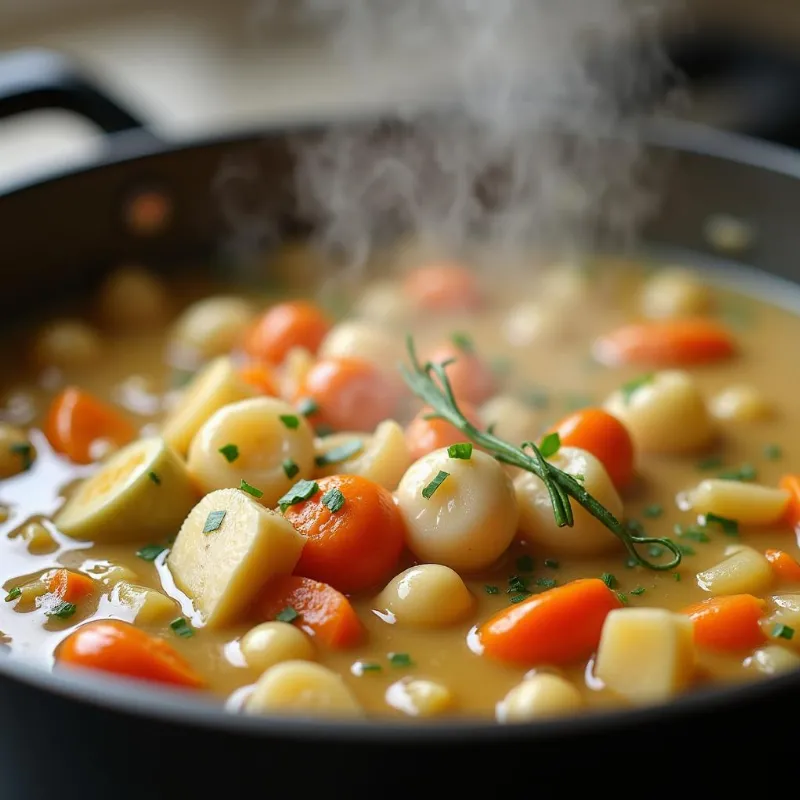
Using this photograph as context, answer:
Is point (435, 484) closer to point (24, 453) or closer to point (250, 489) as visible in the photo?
point (250, 489)

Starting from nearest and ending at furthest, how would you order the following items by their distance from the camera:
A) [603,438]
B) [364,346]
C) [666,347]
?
[603,438], [364,346], [666,347]

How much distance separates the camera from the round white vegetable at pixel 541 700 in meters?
1.43

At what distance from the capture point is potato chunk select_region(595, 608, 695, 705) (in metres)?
1.46

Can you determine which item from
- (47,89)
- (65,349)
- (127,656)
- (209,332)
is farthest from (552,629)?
(47,89)

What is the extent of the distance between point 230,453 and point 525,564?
0.51 meters

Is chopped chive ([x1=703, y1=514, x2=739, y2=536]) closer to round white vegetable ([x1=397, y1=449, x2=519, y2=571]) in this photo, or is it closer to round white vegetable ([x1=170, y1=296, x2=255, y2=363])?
round white vegetable ([x1=397, y1=449, x2=519, y2=571])

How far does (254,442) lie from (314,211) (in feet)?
4.04

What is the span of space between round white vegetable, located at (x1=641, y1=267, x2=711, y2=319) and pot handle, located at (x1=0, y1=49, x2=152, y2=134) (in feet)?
4.53

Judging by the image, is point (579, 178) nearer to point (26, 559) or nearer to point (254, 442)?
point (254, 442)

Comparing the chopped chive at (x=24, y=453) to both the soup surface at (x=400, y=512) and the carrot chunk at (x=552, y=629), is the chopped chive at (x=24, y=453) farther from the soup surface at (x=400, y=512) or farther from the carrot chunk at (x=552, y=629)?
the carrot chunk at (x=552, y=629)

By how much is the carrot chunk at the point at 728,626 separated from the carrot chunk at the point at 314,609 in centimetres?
50

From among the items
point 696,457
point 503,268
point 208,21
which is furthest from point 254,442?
point 208,21

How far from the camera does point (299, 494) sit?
1.73 metres

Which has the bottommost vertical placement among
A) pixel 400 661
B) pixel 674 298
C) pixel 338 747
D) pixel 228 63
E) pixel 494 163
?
pixel 400 661
